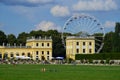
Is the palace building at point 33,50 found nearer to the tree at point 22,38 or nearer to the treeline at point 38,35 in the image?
the treeline at point 38,35

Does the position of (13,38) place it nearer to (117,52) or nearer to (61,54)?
(61,54)

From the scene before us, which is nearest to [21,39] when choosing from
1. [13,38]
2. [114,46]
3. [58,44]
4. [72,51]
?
[13,38]

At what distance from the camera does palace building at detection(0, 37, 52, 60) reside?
128625mm

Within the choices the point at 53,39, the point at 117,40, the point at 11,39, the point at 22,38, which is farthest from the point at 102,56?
the point at 22,38

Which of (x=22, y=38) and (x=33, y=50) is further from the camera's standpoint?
(x=22, y=38)

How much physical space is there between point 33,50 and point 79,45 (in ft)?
45.8

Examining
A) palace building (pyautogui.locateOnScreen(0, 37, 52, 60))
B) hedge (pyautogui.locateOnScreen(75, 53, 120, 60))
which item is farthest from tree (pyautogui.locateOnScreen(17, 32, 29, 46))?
hedge (pyautogui.locateOnScreen(75, 53, 120, 60))

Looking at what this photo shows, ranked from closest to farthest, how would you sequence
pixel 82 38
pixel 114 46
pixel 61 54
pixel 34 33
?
pixel 114 46
pixel 82 38
pixel 61 54
pixel 34 33

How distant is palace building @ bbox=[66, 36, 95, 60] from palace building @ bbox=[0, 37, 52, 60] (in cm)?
739

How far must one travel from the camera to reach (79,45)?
125 metres

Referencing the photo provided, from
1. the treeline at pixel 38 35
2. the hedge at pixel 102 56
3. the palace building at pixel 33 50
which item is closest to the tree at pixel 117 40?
the hedge at pixel 102 56

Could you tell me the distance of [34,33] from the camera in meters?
145

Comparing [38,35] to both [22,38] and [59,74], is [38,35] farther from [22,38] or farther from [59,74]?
[59,74]

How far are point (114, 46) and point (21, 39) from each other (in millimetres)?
47971
